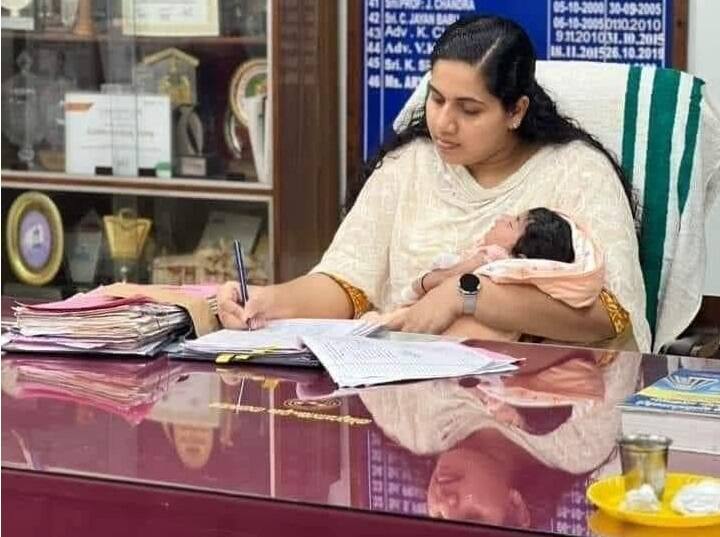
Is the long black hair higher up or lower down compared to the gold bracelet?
higher up

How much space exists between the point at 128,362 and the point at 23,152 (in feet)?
7.18

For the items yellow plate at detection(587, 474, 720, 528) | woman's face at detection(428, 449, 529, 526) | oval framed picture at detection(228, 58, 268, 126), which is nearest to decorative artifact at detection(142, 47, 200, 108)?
oval framed picture at detection(228, 58, 268, 126)

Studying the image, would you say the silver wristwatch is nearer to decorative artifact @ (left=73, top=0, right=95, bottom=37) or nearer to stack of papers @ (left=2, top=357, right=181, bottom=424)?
stack of papers @ (left=2, top=357, right=181, bottom=424)

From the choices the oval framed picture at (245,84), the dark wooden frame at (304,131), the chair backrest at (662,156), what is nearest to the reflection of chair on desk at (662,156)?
the chair backrest at (662,156)

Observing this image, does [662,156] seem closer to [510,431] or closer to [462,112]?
[462,112]

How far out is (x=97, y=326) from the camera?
1929 millimetres

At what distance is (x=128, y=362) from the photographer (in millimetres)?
1897

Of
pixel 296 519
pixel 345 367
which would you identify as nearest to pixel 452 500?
pixel 296 519

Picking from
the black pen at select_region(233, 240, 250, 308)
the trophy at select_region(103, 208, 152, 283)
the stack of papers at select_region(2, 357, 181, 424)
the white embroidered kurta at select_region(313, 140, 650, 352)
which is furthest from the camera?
the trophy at select_region(103, 208, 152, 283)

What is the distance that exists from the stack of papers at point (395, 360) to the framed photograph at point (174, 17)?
6.21 feet

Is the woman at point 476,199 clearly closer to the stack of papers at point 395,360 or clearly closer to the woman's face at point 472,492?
the stack of papers at point 395,360

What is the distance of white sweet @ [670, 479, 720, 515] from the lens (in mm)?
1198

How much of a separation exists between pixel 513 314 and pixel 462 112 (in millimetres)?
425

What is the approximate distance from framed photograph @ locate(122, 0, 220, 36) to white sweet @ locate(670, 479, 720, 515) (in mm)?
2654
